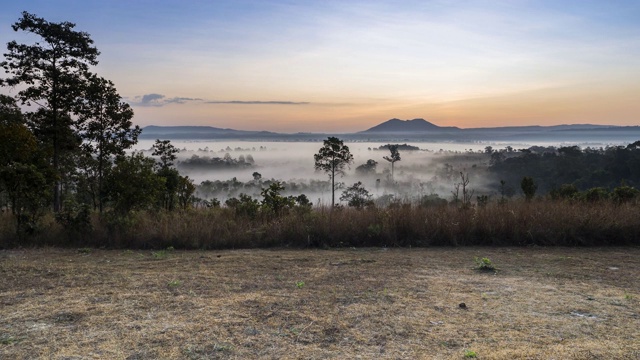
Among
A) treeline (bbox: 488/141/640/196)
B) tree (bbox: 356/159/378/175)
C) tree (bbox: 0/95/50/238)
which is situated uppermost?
tree (bbox: 0/95/50/238)

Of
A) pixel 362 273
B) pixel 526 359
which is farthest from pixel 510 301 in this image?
pixel 362 273

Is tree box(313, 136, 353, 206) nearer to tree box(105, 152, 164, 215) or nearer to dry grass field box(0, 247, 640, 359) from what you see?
tree box(105, 152, 164, 215)

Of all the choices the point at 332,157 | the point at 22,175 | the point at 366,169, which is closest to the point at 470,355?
the point at 22,175

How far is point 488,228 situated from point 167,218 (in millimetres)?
6148

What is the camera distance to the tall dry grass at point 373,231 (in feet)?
26.1

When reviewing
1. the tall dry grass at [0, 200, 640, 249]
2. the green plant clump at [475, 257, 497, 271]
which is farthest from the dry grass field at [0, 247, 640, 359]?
the tall dry grass at [0, 200, 640, 249]

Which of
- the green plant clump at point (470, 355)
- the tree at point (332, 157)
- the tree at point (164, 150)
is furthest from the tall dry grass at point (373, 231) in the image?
the tree at point (332, 157)

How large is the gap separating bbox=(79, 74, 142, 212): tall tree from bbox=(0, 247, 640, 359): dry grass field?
14.0m

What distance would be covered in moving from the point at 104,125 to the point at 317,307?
18969 mm

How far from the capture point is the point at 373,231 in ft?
26.6

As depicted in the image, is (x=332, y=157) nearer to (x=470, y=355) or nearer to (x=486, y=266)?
(x=486, y=266)

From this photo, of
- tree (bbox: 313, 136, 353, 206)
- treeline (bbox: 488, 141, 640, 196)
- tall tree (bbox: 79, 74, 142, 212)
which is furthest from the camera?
tree (bbox: 313, 136, 353, 206)

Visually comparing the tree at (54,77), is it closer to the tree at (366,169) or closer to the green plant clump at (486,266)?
the green plant clump at (486,266)

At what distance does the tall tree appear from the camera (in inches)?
757
